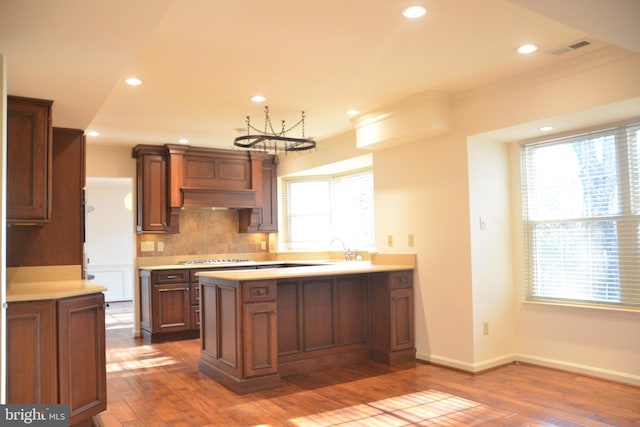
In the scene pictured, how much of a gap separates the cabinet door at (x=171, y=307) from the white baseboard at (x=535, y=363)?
3046 mm

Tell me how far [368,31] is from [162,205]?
4.43 metres

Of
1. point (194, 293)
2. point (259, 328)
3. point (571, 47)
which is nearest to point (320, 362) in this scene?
point (259, 328)

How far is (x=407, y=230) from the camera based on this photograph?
5059mm

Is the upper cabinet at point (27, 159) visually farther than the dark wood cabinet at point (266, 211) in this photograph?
No

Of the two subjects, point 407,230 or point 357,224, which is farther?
point 357,224

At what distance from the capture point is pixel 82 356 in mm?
3203

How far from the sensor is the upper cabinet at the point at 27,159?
11.2 feet

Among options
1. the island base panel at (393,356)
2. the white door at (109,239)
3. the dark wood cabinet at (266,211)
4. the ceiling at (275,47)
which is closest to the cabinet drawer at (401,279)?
the island base panel at (393,356)

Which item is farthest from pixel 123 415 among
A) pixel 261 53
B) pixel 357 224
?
pixel 357 224

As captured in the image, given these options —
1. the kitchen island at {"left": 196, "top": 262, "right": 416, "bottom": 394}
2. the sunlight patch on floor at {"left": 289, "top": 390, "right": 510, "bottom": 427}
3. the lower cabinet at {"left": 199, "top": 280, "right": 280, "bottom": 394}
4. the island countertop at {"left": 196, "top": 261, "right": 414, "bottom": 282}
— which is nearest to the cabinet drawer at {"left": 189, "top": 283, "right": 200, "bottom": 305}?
the kitchen island at {"left": 196, "top": 262, "right": 416, "bottom": 394}

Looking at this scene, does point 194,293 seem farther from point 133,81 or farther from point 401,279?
A: point 133,81

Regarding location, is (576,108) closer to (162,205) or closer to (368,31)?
(368,31)

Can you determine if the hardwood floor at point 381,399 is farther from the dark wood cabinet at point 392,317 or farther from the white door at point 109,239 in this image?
the white door at point 109,239

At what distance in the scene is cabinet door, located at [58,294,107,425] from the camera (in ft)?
9.99
